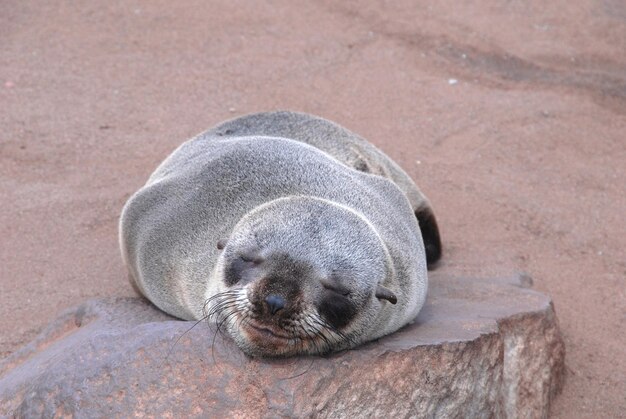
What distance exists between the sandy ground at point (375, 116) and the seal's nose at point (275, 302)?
2.10 m

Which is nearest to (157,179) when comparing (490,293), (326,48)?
(490,293)

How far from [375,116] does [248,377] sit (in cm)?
496

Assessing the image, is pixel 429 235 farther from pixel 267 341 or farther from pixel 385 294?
pixel 267 341

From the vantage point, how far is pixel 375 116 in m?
8.39

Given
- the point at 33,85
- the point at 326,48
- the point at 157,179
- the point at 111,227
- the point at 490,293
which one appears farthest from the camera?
the point at 326,48

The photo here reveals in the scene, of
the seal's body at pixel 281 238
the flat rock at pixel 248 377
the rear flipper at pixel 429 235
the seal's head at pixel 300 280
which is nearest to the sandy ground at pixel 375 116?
the rear flipper at pixel 429 235

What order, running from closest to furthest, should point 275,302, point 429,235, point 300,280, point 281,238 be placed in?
1. point 275,302
2. point 300,280
3. point 281,238
4. point 429,235

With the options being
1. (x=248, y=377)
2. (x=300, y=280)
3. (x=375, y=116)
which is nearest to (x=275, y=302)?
(x=300, y=280)

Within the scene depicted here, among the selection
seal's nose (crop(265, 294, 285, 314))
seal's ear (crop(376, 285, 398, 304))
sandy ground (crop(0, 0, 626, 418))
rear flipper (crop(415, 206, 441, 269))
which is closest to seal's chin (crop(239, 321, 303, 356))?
seal's nose (crop(265, 294, 285, 314))

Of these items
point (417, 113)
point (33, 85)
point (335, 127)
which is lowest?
point (417, 113)

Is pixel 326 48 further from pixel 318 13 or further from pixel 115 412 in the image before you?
pixel 115 412

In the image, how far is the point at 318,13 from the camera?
10047 millimetres

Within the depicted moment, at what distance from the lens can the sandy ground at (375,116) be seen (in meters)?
5.98

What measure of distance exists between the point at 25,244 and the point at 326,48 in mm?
4306
